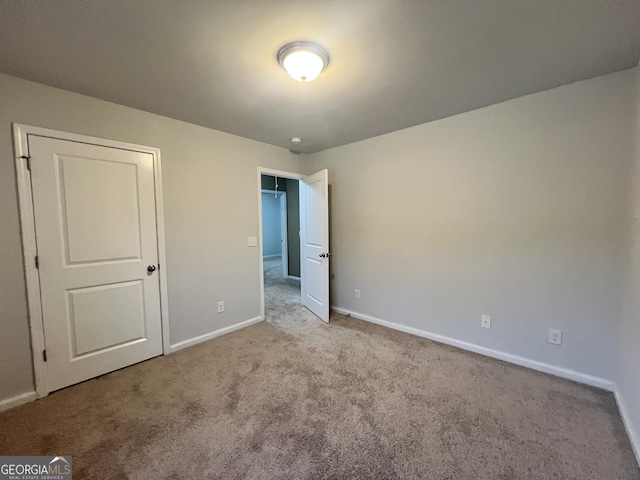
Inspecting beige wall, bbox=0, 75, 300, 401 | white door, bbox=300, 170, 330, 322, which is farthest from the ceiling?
white door, bbox=300, 170, 330, 322

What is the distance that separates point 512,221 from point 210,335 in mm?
3342

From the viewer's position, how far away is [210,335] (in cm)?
291

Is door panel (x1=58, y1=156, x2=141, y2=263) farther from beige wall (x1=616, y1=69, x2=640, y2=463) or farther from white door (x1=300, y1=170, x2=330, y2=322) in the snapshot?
beige wall (x1=616, y1=69, x2=640, y2=463)

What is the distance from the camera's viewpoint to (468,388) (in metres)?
2.00

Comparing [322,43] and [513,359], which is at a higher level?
[322,43]

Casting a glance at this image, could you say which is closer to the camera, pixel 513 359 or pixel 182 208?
pixel 513 359

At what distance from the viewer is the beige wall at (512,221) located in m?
1.92

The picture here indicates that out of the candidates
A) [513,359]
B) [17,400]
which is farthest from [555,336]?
[17,400]

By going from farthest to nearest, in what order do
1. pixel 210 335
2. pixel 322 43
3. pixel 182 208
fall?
pixel 210 335 < pixel 182 208 < pixel 322 43

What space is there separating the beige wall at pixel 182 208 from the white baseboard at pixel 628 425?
330 centimetres

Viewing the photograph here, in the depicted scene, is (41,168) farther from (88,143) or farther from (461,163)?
(461,163)

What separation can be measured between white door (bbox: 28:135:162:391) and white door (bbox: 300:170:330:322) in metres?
1.88

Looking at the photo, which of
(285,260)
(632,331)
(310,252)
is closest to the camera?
(632,331)

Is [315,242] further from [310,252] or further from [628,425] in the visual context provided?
[628,425]
